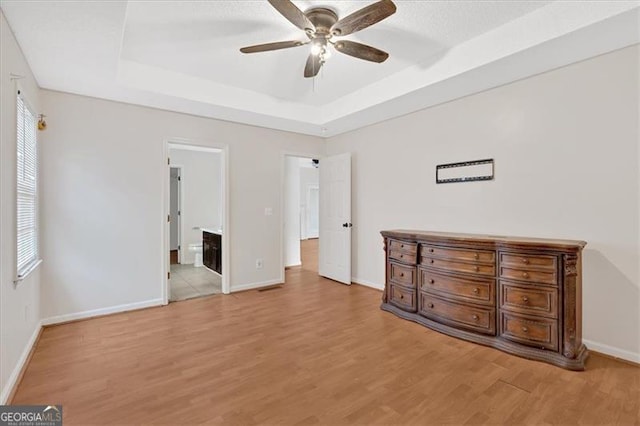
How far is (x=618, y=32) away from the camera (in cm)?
Answer: 231

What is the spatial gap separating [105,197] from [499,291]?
14.2 feet

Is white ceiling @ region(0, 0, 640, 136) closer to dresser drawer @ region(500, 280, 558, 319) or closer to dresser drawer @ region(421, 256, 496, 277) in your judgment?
dresser drawer @ region(421, 256, 496, 277)

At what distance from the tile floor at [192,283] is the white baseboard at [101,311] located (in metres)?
0.29

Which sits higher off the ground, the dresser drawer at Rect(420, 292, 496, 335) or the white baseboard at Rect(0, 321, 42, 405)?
the dresser drawer at Rect(420, 292, 496, 335)

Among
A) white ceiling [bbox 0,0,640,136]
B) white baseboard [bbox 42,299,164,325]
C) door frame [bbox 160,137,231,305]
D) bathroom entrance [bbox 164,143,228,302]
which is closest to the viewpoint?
white ceiling [bbox 0,0,640,136]

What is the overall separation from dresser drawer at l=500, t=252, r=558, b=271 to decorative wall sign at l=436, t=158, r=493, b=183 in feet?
3.32

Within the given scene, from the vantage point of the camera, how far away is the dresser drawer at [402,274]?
11.4 ft

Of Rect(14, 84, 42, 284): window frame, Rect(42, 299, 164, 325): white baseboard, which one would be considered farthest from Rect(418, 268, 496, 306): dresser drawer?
Rect(14, 84, 42, 284): window frame

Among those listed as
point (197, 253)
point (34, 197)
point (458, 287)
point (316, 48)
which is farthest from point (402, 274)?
point (197, 253)

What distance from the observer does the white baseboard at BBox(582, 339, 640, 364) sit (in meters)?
2.51

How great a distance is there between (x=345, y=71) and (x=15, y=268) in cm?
353

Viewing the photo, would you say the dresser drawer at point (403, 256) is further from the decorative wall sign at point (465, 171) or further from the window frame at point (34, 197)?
the window frame at point (34, 197)

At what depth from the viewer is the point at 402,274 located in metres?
3.59

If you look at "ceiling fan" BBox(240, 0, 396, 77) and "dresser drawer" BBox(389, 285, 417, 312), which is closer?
"ceiling fan" BBox(240, 0, 396, 77)
